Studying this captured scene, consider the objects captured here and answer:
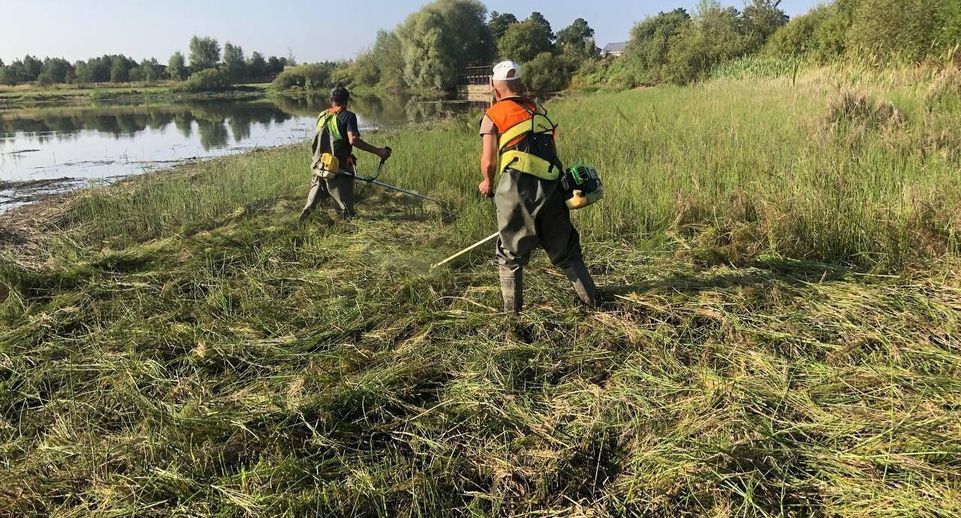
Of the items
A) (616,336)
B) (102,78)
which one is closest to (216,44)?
(102,78)

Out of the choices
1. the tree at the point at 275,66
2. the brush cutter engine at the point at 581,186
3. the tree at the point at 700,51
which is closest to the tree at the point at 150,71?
the tree at the point at 275,66

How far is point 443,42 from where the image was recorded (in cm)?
4441

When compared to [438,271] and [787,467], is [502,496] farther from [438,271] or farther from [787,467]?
[438,271]

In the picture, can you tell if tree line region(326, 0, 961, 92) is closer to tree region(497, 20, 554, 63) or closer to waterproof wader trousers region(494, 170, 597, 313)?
tree region(497, 20, 554, 63)

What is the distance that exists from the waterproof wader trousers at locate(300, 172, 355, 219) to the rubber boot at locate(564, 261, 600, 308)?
3.00 metres

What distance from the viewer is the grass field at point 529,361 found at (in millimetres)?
1905

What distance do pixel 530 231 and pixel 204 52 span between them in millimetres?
89793

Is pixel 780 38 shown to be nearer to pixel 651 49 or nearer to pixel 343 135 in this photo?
pixel 651 49

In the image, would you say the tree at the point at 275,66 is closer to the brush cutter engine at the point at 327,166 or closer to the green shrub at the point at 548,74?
the green shrub at the point at 548,74

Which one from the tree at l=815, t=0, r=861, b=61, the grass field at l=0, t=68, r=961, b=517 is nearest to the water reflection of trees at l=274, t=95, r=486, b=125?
the tree at l=815, t=0, r=861, b=61

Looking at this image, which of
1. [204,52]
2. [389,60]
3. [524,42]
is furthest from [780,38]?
[204,52]

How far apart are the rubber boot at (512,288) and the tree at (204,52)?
274ft

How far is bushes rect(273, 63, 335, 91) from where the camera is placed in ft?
188

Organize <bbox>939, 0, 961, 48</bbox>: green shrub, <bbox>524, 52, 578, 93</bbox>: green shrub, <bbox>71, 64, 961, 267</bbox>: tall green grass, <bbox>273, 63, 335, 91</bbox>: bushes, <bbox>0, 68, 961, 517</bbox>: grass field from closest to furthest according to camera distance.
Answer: <bbox>0, 68, 961, 517</bbox>: grass field
<bbox>71, 64, 961, 267</bbox>: tall green grass
<bbox>939, 0, 961, 48</bbox>: green shrub
<bbox>524, 52, 578, 93</bbox>: green shrub
<bbox>273, 63, 335, 91</bbox>: bushes
